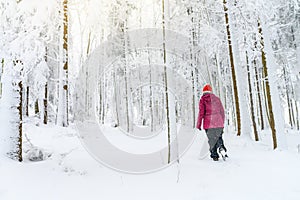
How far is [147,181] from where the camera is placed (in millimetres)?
4574

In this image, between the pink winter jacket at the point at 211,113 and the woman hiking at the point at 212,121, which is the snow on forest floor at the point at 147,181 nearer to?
the woman hiking at the point at 212,121

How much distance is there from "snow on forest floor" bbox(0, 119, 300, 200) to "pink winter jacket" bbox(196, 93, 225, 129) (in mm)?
1070

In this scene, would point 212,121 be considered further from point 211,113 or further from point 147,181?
point 147,181

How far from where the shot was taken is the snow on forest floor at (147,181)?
12.3 ft

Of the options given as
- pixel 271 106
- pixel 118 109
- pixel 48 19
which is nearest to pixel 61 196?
pixel 48 19

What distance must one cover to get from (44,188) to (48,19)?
3606 millimetres

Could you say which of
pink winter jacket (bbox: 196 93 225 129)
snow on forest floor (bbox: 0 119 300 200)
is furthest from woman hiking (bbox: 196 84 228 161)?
snow on forest floor (bbox: 0 119 300 200)

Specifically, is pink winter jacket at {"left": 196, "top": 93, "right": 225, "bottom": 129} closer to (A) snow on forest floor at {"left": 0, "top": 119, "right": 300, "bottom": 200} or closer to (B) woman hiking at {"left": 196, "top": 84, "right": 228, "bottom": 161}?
(B) woman hiking at {"left": 196, "top": 84, "right": 228, "bottom": 161}

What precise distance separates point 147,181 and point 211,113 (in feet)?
8.92

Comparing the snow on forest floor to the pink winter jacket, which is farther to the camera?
the pink winter jacket

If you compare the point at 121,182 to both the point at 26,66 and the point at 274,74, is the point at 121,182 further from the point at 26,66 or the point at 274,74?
the point at 274,74

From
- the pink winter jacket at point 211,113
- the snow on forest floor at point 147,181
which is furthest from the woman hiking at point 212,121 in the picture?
the snow on forest floor at point 147,181

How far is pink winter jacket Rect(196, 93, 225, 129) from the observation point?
6312 mm

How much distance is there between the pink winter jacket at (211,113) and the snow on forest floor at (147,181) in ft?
3.51
